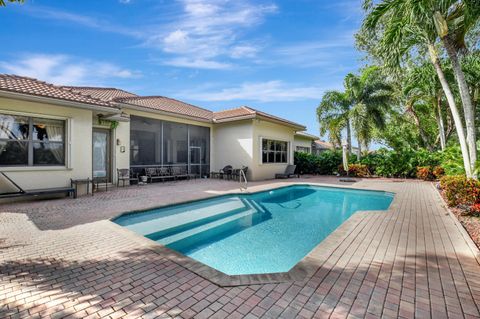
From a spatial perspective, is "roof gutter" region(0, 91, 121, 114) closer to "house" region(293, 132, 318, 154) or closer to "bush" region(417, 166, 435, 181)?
"bush" region(417, 166, 435, 181)

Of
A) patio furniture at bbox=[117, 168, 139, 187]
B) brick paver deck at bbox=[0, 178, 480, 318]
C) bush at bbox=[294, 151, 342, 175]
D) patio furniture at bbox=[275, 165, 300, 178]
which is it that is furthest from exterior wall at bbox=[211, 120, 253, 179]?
brick paver deck at bbox=[0, 178, 480, 318]

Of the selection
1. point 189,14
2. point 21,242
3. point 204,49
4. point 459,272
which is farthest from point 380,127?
point 21,242

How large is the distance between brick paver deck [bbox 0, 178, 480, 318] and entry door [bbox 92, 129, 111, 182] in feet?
21.5

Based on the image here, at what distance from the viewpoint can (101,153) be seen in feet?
40.1

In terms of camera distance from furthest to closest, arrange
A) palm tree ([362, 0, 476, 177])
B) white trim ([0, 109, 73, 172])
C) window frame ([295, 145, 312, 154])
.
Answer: window frame ([295, 145, 312, 154])
white trim ([0, 109, 73, 172])
palm tree ([362, 0, 476, 177])

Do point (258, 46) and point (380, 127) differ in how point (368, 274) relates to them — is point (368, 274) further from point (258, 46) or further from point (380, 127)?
point (380, 127)

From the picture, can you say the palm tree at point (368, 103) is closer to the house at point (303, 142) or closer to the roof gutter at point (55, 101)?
the house at point (303, 142)

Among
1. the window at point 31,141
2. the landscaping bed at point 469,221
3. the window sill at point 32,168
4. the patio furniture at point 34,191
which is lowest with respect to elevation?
the landscaping bed at point 469,221

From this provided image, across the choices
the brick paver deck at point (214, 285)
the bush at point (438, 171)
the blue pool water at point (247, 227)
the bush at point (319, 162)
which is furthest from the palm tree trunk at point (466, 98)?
the bush at point (319, 162)

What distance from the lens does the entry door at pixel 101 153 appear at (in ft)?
39.2

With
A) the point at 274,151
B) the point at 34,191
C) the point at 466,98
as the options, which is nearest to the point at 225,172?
the point at 274,151

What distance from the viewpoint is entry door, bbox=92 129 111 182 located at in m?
11.9

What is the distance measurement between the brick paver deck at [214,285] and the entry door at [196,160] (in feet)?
36.0

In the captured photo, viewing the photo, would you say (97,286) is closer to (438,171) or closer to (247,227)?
(247,227)
